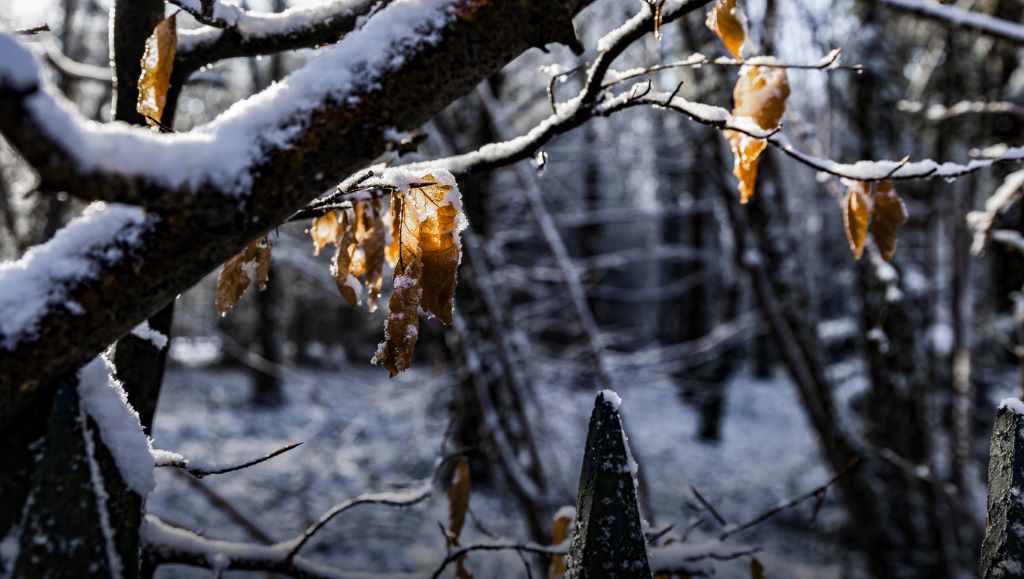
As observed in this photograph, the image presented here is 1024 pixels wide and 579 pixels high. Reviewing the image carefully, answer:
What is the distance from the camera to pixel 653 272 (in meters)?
19.5

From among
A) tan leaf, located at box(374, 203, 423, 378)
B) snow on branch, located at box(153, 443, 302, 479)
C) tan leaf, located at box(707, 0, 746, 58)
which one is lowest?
snow on branch, located at box(153, 443, 302, 479)

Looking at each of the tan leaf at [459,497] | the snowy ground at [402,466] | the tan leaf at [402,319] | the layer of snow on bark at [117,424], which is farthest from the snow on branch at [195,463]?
the snowy ground at [402,466]

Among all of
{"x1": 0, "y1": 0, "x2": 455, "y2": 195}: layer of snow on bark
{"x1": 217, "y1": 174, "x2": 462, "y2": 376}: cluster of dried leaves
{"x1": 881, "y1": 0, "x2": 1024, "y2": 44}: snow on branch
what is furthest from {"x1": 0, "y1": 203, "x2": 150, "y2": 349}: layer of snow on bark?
{"x1": 881, "y1": 0, "x2": 1024, "y2": 44}: snow on branch

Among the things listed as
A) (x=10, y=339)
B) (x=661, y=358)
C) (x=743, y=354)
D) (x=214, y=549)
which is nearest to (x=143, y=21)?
(x=10, y=339)

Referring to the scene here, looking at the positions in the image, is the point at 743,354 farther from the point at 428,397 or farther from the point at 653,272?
the point at 428,397

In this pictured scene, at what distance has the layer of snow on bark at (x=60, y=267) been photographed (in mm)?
725

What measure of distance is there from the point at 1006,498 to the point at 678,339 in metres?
13.5

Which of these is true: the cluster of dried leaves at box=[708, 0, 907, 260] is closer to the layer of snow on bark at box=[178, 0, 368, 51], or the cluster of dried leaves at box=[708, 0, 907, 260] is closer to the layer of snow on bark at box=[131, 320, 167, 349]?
the layer of snow on bark at box=[178, 0, 368, 51]

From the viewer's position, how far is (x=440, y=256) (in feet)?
3.29

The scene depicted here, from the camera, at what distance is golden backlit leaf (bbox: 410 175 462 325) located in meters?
1.00

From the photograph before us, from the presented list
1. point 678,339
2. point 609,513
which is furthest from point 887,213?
point 678,339

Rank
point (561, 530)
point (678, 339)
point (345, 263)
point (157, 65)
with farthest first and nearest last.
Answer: point (678, 339) → point (561, 530) → point (345, 263) → point (157, 65)

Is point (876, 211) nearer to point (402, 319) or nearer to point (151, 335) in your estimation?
point (402, 319)

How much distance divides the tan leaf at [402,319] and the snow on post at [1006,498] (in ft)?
3.11
